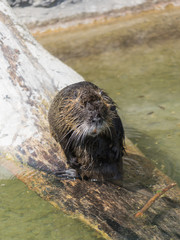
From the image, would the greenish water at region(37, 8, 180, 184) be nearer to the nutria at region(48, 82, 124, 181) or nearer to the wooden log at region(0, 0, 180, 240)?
the wooden log at region(0, 0, 180, 240)

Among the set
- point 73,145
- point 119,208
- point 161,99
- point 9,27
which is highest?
point 9,27

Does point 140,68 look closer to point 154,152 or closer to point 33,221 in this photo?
point 154,152

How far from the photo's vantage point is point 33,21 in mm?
10758

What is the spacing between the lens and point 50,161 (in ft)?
12.0

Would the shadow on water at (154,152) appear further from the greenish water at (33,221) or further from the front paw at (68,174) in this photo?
the greenish water at (33,221)

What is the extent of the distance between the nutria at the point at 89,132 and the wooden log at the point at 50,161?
0.43 feet

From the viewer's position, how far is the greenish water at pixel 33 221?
291 centimetres

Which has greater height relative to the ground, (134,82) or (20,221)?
(20,221)

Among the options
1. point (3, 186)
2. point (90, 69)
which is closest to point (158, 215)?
point (3, 186)

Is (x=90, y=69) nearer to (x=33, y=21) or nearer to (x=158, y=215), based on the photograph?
(x=33, y=21)

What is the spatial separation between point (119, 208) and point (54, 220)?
522 mm

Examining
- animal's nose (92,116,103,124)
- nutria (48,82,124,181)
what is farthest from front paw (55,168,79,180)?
animal's nose (92,116,103,124)

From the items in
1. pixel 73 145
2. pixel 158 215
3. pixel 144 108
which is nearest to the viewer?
pixel 158 215

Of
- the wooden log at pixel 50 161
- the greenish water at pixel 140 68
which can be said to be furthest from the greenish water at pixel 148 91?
the wooden log at pixel 50 161
